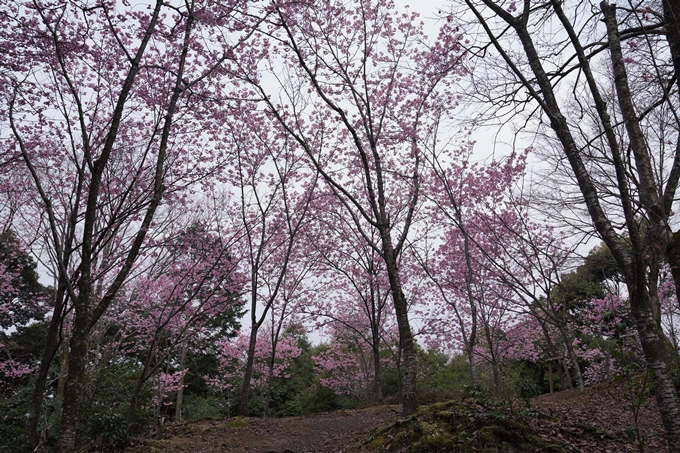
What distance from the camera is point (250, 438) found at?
775 centimetres

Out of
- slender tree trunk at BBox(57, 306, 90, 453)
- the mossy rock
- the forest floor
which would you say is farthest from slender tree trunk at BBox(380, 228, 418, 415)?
the mossy rock

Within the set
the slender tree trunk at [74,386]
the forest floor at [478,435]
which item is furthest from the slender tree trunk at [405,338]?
the slender tree trunk at [74,386]

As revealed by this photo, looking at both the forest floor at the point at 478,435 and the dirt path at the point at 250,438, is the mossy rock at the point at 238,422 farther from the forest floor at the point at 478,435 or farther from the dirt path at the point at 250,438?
the forest floor at the point at 478,435

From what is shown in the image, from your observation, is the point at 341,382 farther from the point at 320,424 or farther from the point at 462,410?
the point at 462,410

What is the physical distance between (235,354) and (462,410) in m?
19.7

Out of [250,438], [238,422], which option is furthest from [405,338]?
[238,422]

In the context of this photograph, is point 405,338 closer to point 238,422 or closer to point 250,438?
point 250,438

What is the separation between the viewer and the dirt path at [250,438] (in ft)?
20.3

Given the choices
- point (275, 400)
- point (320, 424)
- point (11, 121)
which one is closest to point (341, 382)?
point (275, 400)

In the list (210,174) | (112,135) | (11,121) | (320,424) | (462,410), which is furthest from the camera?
(320,424)

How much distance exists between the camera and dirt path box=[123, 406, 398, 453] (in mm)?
6196

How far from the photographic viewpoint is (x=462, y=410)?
4.68 m

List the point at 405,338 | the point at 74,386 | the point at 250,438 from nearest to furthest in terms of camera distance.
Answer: the point at 74,386
the point at 405,338
the point at 250,438

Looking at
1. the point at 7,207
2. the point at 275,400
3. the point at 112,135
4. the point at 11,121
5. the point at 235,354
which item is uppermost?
the point at 7,207
